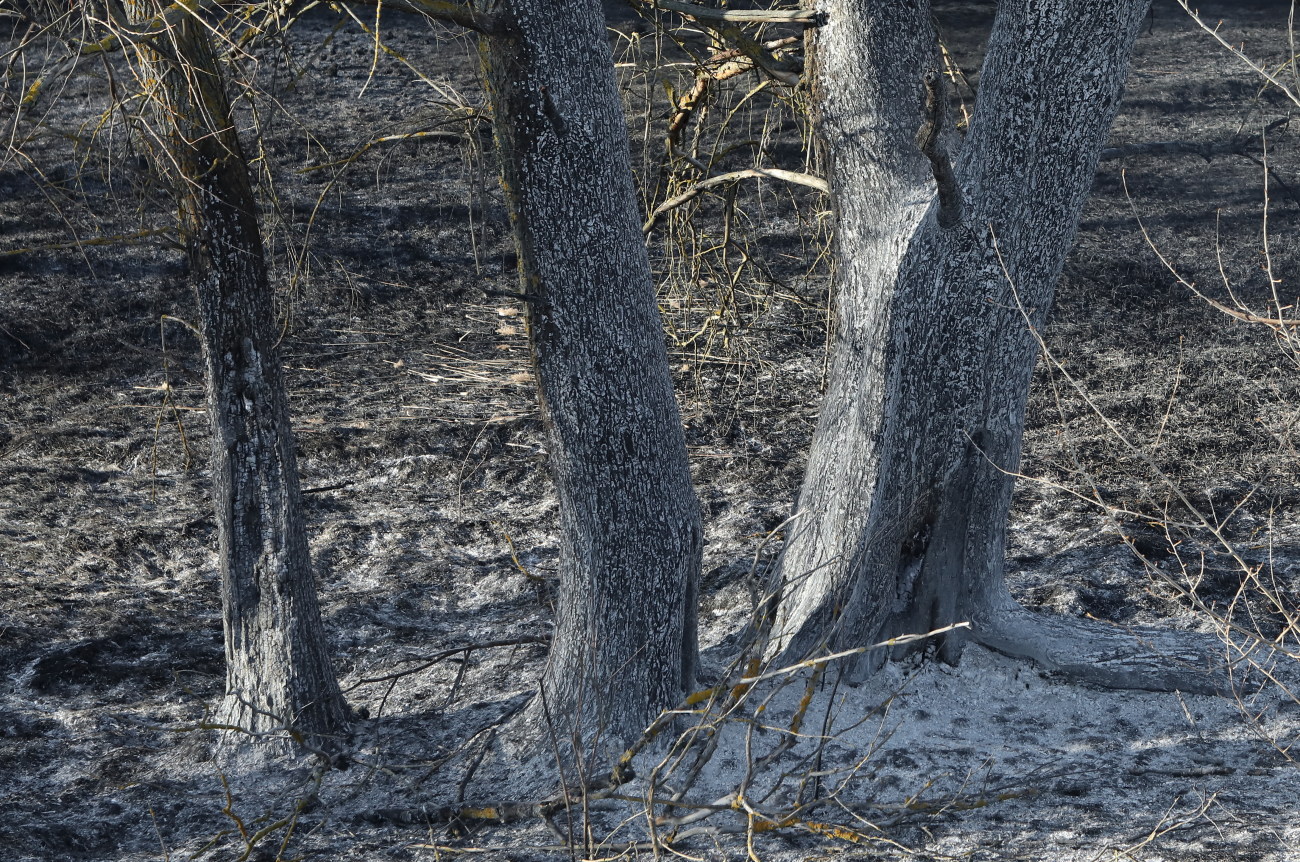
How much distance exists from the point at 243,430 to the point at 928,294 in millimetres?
2426

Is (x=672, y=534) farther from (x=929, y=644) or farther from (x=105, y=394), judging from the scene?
(x=105, y=394)

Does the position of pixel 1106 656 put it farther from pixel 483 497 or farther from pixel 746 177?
pixel 483 497

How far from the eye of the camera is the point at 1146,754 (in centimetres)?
436

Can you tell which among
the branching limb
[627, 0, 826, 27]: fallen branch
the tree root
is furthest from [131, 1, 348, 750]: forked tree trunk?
the tree root

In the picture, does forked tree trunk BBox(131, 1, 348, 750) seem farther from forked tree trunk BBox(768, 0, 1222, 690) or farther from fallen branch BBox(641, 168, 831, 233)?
forked tree trunk BBox(768, 0, 1222, 690)

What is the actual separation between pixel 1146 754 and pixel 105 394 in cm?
631

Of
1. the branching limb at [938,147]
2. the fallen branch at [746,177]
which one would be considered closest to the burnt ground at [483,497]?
the fallen branch at [746,177]

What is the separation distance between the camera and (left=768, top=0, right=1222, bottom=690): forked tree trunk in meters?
3.97

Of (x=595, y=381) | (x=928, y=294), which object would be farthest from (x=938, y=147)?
(x=595, y=381)

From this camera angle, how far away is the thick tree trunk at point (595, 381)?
3.44m

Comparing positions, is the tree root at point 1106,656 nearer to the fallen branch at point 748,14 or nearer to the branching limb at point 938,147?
the branching limb at point 938,147

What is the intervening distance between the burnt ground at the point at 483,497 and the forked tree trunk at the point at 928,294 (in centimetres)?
34

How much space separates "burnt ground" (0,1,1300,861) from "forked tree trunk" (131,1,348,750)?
19 cm

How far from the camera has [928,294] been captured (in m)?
4.11
